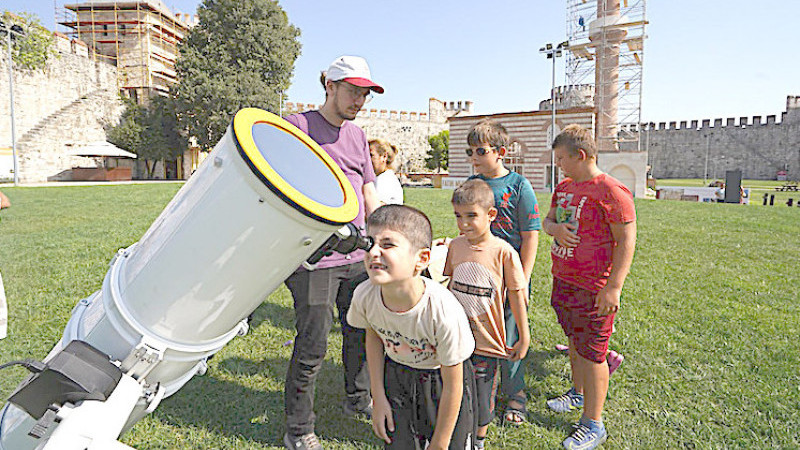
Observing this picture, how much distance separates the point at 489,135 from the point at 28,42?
33.1 meters

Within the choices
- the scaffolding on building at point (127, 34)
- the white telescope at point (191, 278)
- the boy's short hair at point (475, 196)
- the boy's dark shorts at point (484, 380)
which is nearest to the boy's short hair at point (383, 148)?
the boy's short hair at point (475, 196)

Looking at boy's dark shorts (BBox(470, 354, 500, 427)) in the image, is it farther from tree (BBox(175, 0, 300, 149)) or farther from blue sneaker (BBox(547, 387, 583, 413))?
tree (BBox(175, 0, 300, 149))

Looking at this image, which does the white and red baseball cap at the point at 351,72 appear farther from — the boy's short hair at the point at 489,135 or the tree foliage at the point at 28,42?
the tree foliage at the point at 28,42

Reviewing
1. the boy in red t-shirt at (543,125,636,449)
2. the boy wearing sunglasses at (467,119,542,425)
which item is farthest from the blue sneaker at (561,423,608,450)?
the boy wearing sunglasses at (467,119,542,425)

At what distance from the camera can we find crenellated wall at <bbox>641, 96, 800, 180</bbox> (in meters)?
46.3

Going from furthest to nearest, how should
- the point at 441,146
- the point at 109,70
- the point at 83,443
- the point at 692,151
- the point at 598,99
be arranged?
the point at 692,151, the point at 441,146, the point at 109,70, the point at 598,99, the point at 83,443

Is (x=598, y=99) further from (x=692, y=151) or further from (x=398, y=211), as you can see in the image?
(x=398, y=211)

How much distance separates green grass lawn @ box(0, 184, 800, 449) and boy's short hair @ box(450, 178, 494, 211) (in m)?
1.40

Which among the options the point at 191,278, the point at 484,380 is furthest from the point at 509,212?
the point at 191,278

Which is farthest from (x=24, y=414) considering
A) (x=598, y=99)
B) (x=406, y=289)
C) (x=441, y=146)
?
(x=441, y=146)

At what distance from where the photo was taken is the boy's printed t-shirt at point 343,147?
8.33 ft

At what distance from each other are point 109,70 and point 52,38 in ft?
18.2

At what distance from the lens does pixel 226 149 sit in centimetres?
140

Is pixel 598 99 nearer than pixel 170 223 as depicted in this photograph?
No
